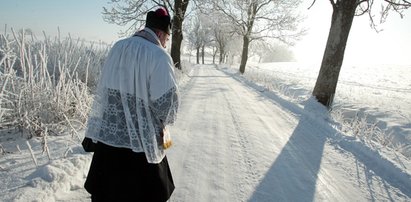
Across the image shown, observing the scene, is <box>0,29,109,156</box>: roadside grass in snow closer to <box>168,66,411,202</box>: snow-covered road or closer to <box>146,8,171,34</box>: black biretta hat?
<box>168,66,411,202</box>: snow-covered road

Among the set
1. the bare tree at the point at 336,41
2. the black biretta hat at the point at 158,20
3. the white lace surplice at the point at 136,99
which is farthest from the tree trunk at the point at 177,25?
the white lace surplice at the point at 136,99

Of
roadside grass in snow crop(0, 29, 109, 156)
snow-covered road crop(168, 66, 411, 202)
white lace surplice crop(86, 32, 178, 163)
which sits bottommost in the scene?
snow-covered road crop(168, 66, 411, 202)

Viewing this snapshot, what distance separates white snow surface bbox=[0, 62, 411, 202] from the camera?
2.95m

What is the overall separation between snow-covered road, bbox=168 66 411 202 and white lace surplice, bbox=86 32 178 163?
1.18 meters

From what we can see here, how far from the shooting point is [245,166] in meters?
4.14

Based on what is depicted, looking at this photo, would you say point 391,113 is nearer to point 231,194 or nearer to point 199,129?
point 199,129

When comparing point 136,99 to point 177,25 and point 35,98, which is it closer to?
point 35,98

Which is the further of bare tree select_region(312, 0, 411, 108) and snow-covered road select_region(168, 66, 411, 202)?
bare tree select_region(312, 0, 411, 108)

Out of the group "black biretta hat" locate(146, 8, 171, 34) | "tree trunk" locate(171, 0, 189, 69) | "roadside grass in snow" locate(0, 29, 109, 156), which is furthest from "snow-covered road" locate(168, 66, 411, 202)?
"tree trunk" locate(171, 0, 189, 69)

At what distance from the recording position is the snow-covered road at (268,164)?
11.5 ft

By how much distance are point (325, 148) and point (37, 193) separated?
14.6 feet

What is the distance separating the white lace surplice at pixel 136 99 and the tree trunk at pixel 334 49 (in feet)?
25.1

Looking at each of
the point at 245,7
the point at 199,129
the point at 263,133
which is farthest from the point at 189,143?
the point at 245,7

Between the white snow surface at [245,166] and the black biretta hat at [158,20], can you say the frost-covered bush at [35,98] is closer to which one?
the white snow surface at [245,166]
